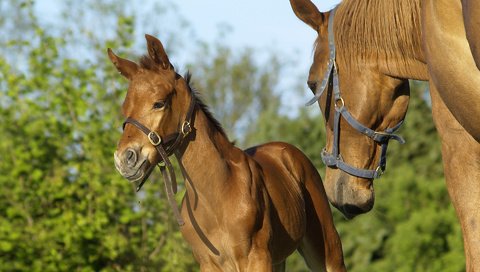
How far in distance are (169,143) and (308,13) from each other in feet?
6.56

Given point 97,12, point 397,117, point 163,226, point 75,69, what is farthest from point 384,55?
point 97,12

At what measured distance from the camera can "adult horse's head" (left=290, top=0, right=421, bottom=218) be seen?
2881mm

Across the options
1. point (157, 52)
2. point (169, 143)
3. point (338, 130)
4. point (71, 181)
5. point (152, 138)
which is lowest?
point (71, 181)

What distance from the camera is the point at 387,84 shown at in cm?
300

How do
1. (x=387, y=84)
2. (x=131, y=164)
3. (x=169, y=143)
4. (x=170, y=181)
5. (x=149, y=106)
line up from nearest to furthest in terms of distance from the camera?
(x=387, y=84)
(x=131, y=164)
(x=149, y=106)
(x=169, y=143)
(x=170, y=181)

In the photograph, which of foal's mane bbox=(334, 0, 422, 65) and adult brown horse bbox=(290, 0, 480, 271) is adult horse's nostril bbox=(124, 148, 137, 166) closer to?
adult brown horse bbox=(290, 0, 480, 271)

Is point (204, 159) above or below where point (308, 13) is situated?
below

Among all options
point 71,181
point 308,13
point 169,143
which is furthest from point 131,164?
point 71,181

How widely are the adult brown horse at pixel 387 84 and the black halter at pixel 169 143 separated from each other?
5.93 ft

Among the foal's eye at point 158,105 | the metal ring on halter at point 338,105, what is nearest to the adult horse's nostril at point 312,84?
the metal ring on halter at point 338,105

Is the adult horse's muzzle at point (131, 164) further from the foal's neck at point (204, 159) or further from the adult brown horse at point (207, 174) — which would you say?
the foal's neck at point (204, 159)

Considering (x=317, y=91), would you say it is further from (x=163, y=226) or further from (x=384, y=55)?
(x=163, y=226)

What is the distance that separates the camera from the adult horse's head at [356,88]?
9.45ft

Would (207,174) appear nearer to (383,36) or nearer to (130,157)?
(130,157)
